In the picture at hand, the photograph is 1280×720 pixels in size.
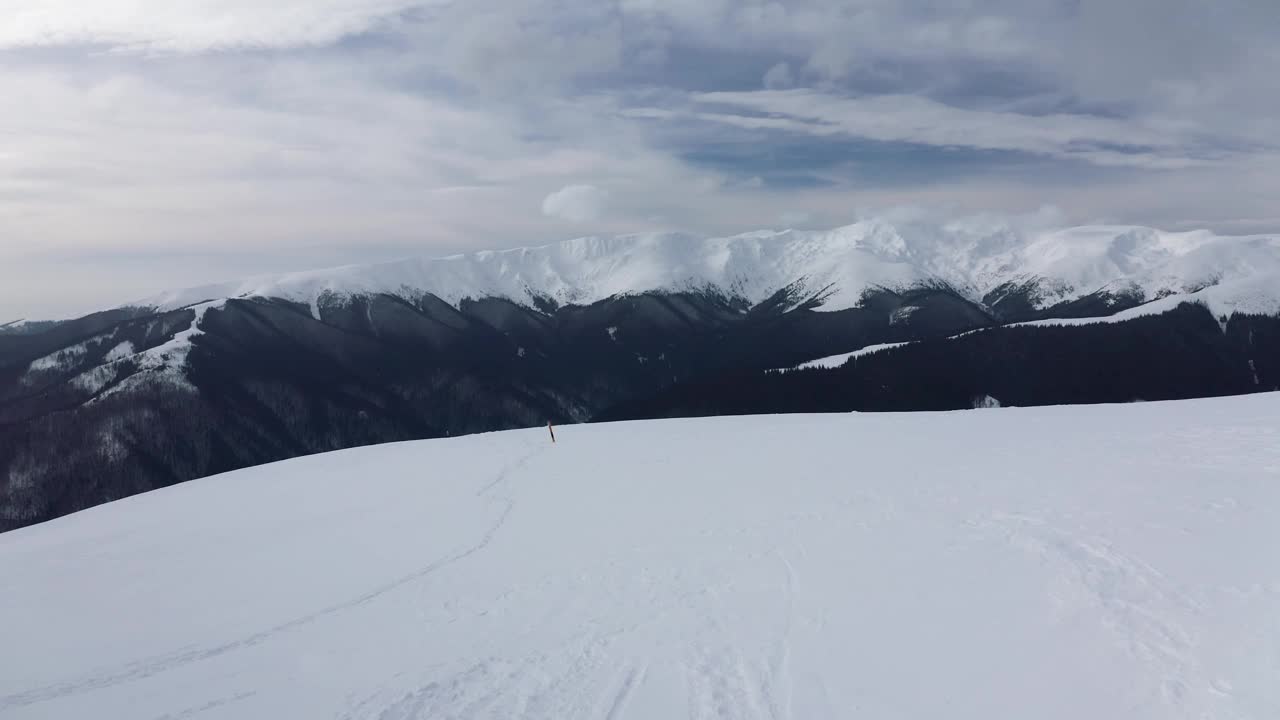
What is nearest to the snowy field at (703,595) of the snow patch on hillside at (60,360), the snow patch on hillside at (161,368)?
the snow patch on hillside at (161,368)

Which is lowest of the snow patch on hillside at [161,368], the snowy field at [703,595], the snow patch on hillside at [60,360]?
the snowy field at [703,595]

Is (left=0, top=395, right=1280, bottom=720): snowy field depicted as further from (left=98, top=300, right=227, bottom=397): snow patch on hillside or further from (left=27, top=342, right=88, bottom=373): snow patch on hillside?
(left=27, top=342, right=88, bottom=373): snow patch on hillside

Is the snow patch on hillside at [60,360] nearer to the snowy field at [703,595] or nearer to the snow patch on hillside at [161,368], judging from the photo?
the snow patch on hillside at [161,368]

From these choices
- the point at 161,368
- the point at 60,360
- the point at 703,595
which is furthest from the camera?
Result: the point at 60,360

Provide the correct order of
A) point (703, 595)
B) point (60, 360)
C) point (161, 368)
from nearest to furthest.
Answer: point (703, 595), point (161, 368), point (60, 360)

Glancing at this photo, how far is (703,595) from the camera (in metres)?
11.6

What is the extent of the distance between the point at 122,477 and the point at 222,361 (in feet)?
204

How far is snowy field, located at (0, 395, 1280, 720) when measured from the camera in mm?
8664

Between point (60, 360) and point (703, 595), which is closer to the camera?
point (703, 595)

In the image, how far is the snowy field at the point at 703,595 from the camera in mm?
8664

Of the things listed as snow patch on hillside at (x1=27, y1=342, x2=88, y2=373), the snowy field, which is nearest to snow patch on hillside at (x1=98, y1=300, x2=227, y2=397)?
snow patch on hillside at (x1=27, y1=342, x2=88, y2=373)

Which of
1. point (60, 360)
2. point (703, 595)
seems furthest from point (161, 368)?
point (703, 595)

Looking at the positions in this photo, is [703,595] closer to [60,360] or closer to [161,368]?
[161,368]

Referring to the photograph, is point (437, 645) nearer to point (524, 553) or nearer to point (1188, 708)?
point (524, 553)
